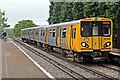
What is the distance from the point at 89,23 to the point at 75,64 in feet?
7.71

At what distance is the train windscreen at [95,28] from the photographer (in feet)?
60.2

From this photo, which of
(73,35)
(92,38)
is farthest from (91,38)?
(73,35)

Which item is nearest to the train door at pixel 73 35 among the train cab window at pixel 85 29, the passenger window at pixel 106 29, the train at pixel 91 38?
the train at pixel 91 38

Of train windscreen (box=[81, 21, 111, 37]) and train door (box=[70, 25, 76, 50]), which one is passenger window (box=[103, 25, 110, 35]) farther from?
train door (box=[70, 25, 76, 50])

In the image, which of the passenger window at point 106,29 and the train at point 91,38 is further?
the passenger window at point 106,29

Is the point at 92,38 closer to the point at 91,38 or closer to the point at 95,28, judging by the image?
the point at 91,38

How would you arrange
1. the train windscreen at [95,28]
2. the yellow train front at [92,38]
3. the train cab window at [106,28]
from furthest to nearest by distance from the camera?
the train cab window at [106,28]
the train windscreen at [95,28]
the yellow train front at [92,38]

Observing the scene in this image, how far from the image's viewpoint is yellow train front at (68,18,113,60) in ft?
59.9

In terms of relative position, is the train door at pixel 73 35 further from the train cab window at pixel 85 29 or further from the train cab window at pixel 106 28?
the train cab window at pixel 106 28

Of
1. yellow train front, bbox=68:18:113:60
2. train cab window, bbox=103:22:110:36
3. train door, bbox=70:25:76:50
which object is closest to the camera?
yellow train front, bbox=68:18:113:60

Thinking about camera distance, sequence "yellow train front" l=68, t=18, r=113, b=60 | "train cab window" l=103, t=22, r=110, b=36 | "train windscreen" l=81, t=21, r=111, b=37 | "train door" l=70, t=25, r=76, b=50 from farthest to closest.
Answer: "train door" l=70, t=25, r=76, b=50 → "train cab window" l=103, t=22, r=110, b=36 → "train windscreen" l=81, t=21, r=111, b=37 → "yellow train front" l=68, t=18, r=113, b=60

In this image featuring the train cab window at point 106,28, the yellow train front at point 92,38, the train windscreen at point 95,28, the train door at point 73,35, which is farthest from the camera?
the train door at point 73,35

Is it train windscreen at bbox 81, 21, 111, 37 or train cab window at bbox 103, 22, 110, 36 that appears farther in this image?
train cab window at bbox 103, 22, 110, 36

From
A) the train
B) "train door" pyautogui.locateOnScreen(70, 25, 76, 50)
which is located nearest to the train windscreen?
the train
